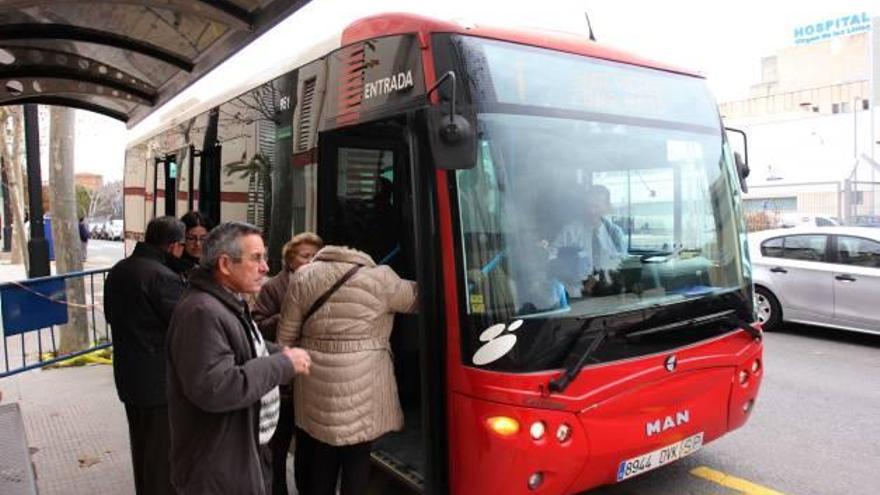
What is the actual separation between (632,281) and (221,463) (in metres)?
2.22

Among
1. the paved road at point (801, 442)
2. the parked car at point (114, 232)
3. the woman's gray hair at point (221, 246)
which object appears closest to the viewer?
the woman's gray hair at point (221, 246)

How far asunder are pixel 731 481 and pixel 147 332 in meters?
3.61

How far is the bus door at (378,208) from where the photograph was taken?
14.0ft

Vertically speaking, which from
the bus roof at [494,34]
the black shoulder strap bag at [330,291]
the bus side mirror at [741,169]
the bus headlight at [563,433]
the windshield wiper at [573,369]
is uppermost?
the bus roof at [494,34]

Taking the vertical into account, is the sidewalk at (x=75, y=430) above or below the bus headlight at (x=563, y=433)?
below

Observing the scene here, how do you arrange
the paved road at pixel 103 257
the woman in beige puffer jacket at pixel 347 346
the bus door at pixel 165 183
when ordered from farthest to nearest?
the paved road at pixel 103 257 < the bus door at pixel 165 183 < the woman in beige puffer jacket at pixel 347 346

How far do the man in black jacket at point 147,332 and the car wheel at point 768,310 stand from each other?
26.1ft

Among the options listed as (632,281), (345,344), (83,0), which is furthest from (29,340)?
(632,281)

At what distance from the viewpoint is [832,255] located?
8.72 meters

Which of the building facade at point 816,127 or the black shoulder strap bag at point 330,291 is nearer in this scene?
the black shoulder strap bag at point 330,291

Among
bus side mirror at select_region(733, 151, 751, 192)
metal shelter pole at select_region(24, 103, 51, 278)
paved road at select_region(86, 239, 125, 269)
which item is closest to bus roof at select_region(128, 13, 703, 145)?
bus side mirror at select_region(733, 151, 751, 192)

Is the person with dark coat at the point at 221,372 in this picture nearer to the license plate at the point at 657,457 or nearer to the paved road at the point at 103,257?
the license plate at the point at 657,457

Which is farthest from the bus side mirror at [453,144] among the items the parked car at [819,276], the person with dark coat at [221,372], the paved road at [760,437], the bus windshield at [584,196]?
the parked car at [819,276]

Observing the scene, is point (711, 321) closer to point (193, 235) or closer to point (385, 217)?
point (385, 217)
